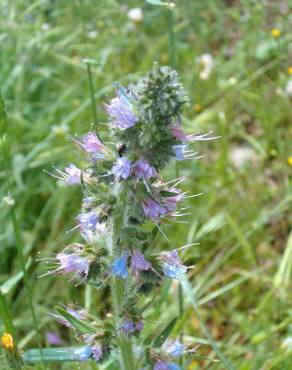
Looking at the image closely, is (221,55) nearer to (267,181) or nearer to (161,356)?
(267,181)

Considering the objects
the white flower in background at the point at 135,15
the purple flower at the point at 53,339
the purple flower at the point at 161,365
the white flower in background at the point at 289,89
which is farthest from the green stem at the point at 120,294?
the white flower in background at the point at 135,15

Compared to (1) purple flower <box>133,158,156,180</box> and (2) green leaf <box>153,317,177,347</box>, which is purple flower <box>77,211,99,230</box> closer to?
(1) purple flower <box>133,158,156,180</box>

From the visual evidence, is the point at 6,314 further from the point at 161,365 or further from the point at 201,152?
the point at 201,152

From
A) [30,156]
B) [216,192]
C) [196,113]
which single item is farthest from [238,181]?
[30,156]

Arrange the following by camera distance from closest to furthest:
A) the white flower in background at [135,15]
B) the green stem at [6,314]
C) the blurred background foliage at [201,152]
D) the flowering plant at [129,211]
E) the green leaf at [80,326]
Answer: the flowering plant at [129,211], the green stem at [6,314], the green leaf at [80,326], the blurred background foliage at [201,152], the white flower in background at [135,15]

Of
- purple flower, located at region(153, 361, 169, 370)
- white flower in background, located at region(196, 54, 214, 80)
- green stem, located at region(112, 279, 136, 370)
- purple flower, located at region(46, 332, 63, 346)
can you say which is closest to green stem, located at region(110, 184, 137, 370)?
green stem, located at region(112, 279, 136, 370)

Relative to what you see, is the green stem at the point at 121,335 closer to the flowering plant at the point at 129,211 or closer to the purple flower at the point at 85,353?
the flowering plant at the point at 129,211
